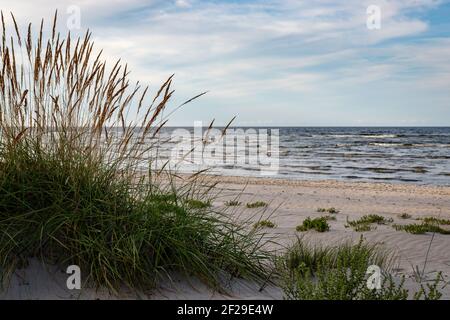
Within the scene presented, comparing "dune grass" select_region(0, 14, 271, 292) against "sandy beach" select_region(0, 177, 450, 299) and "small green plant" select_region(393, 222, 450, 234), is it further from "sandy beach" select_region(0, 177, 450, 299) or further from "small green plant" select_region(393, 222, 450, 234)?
"small green plant" select_region(393, 222, 450, 234)

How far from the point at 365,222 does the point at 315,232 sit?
1.77m

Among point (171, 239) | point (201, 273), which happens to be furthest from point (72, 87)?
point (201, 273)

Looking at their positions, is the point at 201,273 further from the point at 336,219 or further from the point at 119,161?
the point at 336,219

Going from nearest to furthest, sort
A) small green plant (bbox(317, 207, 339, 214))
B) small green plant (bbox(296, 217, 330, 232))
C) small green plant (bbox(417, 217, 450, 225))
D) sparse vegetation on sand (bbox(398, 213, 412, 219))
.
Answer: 1. small green plant (bbox(296, 217, 330, 232))
2. small green plant (bbox(417, 217, 450, 225))
3. sparse vegetation on sand (bbox(398, 213, 412, 219))
4. small green plant (bbox(317, 207, 339, 214))

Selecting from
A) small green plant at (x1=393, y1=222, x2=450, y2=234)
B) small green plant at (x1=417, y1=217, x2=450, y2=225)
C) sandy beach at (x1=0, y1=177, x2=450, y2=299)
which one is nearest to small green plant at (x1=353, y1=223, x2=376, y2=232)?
sandy beach at (x1=0, y1=177, x2=450, y2=299)

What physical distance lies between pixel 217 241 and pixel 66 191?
5.30 ft

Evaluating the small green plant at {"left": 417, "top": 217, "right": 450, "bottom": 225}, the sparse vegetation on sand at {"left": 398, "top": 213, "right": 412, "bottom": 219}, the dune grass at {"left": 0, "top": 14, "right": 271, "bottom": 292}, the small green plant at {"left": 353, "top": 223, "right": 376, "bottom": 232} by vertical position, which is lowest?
the sparse vegetation on sand at {"left": 398, "top": 213, "right": 412, "bottom": 219}

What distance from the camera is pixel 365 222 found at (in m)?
10.8

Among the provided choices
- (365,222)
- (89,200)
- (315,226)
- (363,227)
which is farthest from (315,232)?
(89,200)

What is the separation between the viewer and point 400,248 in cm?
840

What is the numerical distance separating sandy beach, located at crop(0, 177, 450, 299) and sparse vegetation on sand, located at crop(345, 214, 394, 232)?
19 cm

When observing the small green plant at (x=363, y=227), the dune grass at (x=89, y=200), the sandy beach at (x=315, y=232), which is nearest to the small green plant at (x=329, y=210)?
the sandy beach at (x=315, y=232)

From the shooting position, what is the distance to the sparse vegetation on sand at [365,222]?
32.5ft

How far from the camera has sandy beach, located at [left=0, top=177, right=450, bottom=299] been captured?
4804 mm
